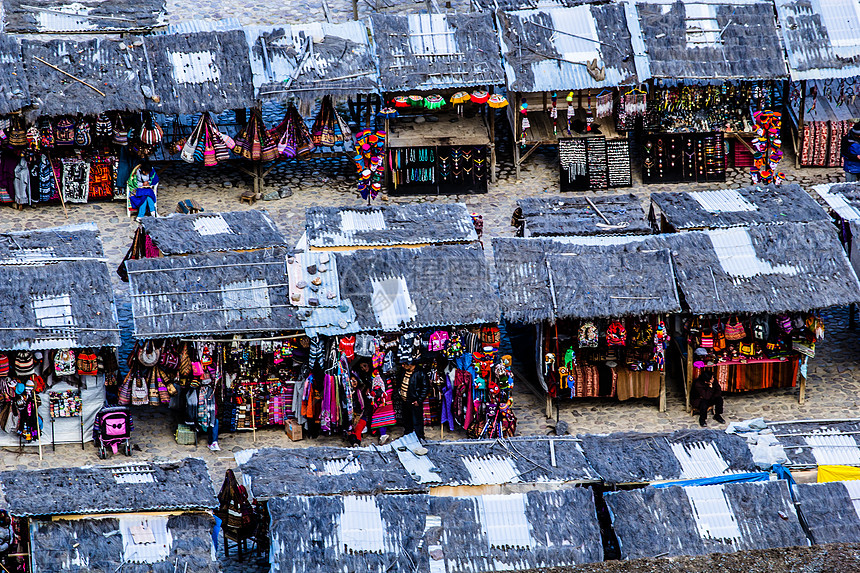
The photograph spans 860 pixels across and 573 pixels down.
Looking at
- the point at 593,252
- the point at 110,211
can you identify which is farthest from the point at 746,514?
the point at 110,211

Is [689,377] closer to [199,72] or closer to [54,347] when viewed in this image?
[54,347]

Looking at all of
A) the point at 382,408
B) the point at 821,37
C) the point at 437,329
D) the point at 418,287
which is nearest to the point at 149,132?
the point at 418,287

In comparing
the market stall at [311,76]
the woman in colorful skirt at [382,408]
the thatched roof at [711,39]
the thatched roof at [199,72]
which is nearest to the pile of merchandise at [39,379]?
the woman in colorful skirt at [382,408]

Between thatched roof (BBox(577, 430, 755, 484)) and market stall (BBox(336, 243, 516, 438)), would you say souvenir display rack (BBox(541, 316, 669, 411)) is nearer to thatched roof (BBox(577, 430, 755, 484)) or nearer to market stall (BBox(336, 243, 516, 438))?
market stall (BBox(336, 243, 516, 438))

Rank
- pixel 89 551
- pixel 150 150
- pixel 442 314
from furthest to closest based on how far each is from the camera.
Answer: pixel 150 150, pixel 442 314, pixel 89 551

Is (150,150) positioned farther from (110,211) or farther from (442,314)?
(442,314)

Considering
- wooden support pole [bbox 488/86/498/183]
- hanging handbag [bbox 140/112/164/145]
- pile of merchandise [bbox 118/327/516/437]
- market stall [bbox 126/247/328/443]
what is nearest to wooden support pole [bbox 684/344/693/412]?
pile of merchandise [bbox 118/327/516/437]

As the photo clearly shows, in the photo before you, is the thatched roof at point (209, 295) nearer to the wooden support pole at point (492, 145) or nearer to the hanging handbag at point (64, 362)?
the hanging handbag at point (64, 362)
